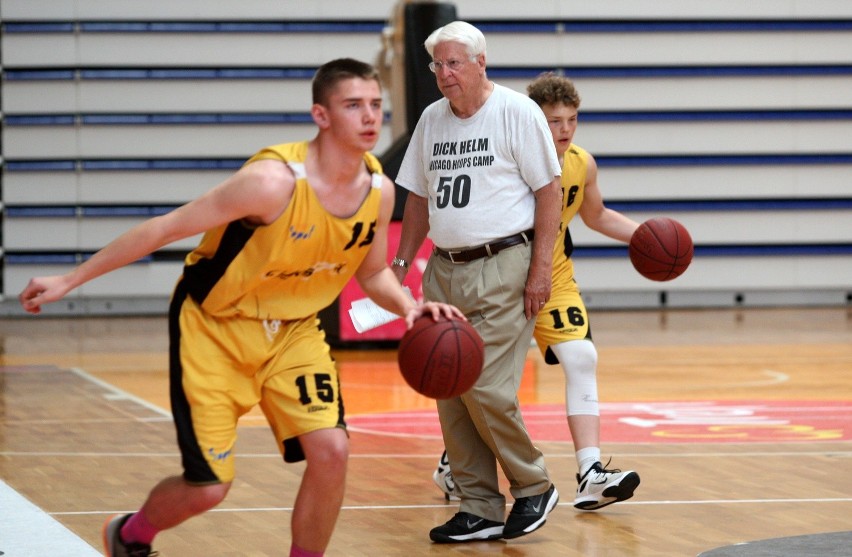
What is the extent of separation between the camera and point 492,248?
14.6 feet

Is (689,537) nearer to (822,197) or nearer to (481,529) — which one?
(481,529)

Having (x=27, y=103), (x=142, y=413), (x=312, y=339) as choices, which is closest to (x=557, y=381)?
(x=142, y=413)

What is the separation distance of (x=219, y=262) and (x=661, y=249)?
2271 millimetres

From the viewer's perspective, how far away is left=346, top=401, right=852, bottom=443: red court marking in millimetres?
6656

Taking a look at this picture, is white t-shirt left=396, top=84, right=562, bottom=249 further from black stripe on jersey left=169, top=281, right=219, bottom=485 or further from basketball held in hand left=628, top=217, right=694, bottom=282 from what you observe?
black stripe on jersey left=169, top=281, right=219, bottom=485

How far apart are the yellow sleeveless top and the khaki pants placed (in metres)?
0.70

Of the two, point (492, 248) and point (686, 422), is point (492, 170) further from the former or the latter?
point (686, 422)

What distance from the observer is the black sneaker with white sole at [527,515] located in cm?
439

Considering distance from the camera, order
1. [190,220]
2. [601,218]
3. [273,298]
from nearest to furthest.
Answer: [190,220] → [273,298] → [601,218]

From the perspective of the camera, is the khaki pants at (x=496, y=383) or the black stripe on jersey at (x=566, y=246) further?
the black stripe on jersey at (x=566, y=246)

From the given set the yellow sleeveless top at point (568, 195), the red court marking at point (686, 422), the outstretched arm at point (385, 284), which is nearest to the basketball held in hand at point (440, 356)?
the outstretched arm at point (385, 284)

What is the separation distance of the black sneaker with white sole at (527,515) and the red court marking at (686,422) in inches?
84.2

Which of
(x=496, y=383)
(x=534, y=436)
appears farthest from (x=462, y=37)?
(x=534, y=436)

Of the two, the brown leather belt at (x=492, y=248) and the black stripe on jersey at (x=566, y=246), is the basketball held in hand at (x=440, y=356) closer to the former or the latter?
the brown leather belt at (x=492, y=248)
